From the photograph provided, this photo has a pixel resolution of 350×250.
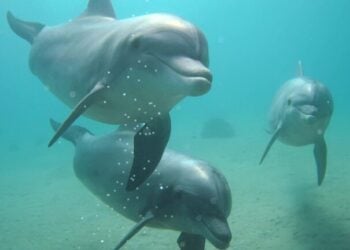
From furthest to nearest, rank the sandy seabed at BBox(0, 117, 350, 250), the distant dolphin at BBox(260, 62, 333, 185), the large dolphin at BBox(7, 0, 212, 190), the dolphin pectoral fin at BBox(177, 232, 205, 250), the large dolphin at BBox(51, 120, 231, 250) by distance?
the distant dolphin at BBox(260, 62, 333, 185), the sandy seabed at BBox(0, 117, 350, 250), the dolphin pectoral fin at BBox(177, 232, 205, 250), the large dolphin at BBox(51, 120, 231, 250), the large dolphin at BBox(7, 0, 212, 190)

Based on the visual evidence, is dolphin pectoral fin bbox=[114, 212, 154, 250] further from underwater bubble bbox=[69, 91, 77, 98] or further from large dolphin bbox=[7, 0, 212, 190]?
underwater bubble bbox=[69, 91, 77, 98]

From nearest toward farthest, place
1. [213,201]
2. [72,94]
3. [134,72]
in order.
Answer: [134,72] < [213,201] < [72,94]

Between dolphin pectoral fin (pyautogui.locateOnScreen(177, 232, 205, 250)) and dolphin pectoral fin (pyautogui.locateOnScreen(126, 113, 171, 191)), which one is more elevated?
dolphin pectoral fin (pyautogui.locateOnScreen(126, 113, 171, 191))

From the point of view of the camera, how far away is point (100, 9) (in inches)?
308

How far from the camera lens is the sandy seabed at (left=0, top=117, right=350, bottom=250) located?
775cm

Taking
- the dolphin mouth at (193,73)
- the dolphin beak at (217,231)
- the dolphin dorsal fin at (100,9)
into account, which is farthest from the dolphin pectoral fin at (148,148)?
the dolphin dorsal fin at (100,9)

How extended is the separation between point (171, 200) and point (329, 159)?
1011 cm

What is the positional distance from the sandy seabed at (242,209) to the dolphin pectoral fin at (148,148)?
2742mm

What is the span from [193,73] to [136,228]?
8.39 feet

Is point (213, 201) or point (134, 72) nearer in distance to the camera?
point (134, 72)

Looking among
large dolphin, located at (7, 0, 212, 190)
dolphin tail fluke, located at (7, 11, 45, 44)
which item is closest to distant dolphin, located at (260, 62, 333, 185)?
large dolphin, located at (7, 0, 212, 190)

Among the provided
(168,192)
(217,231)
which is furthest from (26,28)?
(217,231)

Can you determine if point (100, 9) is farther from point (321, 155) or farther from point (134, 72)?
point (321, 155)

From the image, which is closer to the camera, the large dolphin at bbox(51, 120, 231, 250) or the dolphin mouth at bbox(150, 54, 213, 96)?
the dolphin mouth at bbox(150, 54, 213, 96)
